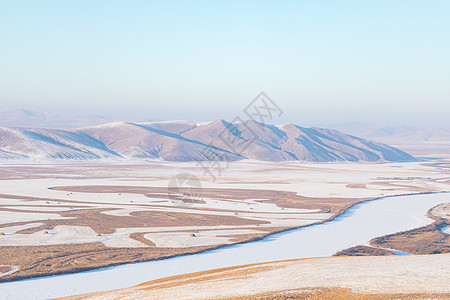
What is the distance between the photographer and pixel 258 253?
35.3 metres

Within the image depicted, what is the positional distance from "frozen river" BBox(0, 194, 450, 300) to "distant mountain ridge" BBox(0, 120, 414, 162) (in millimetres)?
87692

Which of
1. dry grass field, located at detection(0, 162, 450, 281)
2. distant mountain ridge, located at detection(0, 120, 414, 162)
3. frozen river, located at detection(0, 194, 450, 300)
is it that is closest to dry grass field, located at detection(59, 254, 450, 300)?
frozen river, located at detection(0, 194, 450, 300)

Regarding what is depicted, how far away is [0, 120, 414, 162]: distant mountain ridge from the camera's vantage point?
13925cm

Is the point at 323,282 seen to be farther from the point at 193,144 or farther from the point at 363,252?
the point at 193,144

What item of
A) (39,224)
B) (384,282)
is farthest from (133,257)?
(384,282)

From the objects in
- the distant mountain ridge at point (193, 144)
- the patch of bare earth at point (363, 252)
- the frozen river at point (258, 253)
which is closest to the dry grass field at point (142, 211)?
the frozen river at point (258, 253)

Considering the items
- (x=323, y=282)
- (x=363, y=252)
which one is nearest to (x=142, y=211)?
(x=363, y=252)

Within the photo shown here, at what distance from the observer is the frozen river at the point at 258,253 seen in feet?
87.5

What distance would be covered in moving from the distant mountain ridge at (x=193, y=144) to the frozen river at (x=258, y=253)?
87692mm

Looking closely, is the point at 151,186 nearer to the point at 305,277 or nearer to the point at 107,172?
the point at 107,172

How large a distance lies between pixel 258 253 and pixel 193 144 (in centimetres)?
12724

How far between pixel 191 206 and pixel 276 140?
126149 mm

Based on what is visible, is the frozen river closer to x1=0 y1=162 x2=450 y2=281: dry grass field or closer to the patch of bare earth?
the patch of bare earth

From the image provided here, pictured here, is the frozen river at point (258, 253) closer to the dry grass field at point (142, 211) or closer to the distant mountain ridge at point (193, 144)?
the dry grass field at point (142, 211)
